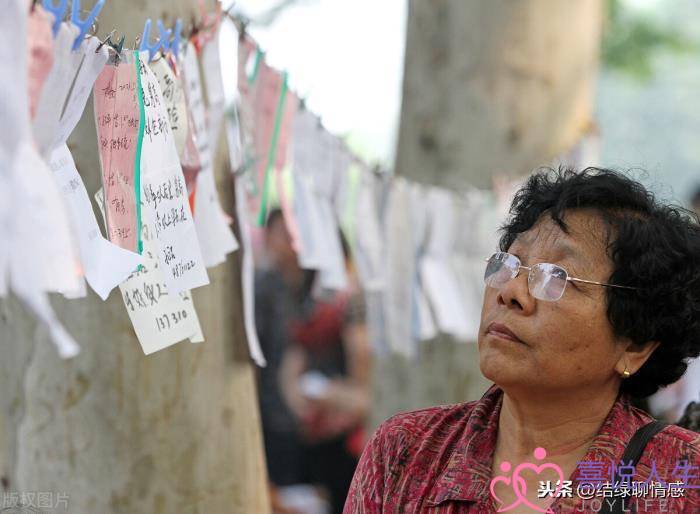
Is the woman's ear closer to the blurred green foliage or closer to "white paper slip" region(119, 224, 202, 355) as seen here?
"white paper slip" region(119, 224, 202, 355)

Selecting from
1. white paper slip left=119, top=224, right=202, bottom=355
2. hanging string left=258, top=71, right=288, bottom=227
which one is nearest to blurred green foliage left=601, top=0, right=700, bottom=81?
hanging string left=258, top=71, right=288, bottom=227

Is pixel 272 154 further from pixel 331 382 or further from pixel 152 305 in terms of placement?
pixel 331 382

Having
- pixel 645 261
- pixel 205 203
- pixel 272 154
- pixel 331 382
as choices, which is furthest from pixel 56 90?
pixel 331 382

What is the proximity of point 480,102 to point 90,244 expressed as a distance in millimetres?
3386

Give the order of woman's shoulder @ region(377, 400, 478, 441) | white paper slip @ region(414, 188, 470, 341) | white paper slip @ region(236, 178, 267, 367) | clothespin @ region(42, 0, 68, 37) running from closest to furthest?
1. clothespin @ region(42, 0, 68, 37)
2. woman's shoulder @ region(377, 400, 478, 441)
3. white paper slip @ region(236, 178, 267, 367)
4. white paper slip @ region(414, 188, 470, 341)

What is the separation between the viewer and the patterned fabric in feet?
6.90

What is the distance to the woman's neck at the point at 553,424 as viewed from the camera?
2264 mm

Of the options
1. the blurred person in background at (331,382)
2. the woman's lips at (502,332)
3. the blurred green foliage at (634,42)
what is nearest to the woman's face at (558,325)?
the woman's lips at (502,332)

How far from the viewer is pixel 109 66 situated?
6.36 ft

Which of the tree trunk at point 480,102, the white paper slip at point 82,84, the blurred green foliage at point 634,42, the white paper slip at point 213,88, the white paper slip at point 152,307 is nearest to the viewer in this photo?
the white paper slip at point 82,84

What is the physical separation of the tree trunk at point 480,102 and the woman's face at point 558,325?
2.58 metres

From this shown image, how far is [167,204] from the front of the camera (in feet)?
6.70

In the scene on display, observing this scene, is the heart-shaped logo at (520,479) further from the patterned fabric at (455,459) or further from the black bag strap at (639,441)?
the black bag strap at (639,441)

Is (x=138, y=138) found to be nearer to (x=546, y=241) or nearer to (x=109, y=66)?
(x=109, y=66)
